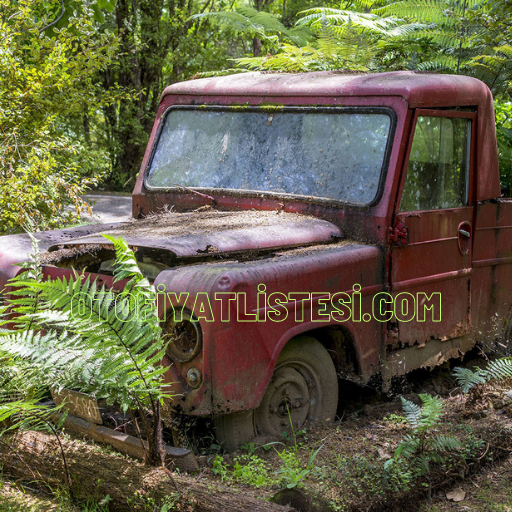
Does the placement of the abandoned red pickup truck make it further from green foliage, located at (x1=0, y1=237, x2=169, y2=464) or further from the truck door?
green foliage, located at (x1=0, y1=237, x2=169, y2=464)

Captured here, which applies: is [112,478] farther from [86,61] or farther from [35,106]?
[86,61]

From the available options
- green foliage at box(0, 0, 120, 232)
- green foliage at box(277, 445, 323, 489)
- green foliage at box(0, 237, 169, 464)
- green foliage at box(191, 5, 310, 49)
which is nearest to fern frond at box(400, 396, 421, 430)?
green foliage at box(277, 445, 323, 489)

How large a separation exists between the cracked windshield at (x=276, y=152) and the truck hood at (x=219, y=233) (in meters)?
0.26

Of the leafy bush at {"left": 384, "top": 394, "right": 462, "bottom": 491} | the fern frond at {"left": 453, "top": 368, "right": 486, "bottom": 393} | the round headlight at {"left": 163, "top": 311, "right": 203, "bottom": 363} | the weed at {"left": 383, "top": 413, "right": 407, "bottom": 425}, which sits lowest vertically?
the weed at {"left": 383, "top": 413, "right": 407, "bottom": 425}

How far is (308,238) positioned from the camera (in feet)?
12.5

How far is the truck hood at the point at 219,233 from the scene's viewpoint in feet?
11.2

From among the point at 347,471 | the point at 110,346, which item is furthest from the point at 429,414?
the point at 110,346

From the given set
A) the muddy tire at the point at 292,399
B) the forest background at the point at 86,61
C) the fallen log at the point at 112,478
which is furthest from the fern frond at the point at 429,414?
the forest background at the point at 86,61

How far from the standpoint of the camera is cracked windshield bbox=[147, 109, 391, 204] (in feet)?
13.2

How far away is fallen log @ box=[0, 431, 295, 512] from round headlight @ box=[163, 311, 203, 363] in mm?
517

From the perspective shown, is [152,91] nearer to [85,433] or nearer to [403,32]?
[403,32]

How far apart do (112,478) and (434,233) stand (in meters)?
2.55

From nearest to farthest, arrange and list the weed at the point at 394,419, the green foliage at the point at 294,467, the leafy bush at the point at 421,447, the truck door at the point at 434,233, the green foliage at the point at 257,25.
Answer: the green foliage at the point at 294,467 → the leafy bush at the point at 421,447 → the weed at the point at 394,419 → the truck door at the point at 434,233 → the green foliage at the point at 257,25

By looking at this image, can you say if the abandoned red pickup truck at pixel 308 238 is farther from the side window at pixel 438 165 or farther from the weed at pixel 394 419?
the weed at pixel 394 419
